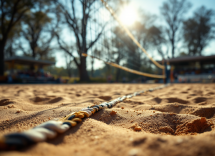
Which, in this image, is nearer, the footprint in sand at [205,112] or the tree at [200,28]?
the footprint in sand at [205,112]

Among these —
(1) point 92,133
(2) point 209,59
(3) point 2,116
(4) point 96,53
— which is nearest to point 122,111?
(1) point 92,133

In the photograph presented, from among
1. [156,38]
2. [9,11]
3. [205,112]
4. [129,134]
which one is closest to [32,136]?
[129,134]

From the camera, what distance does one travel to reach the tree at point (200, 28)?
1614 cm

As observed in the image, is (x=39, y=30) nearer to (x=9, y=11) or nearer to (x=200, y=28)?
(x=9, y=11)

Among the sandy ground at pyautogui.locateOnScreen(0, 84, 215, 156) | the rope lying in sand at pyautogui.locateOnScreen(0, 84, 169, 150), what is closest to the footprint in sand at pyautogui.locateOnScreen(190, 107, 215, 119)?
the sandy ground at pyautogui.locateOnScreen(0, 84, 215, 156)

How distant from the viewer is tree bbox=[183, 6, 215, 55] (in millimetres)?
16141

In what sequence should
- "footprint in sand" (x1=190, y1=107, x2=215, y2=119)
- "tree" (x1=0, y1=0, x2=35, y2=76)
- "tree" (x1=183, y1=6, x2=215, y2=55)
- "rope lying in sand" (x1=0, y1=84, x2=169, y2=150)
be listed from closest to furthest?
"rope lying in sand" (x1=0, y1=84, x2=169, y2=150)
"footprint in sand" (x1=190, y1=107, x2=215, y2=119)
"tree" (x1=0, y1=0, x2=35, y2=76)
"tree" (x1=183, y1=6, x2=215, y2=55)

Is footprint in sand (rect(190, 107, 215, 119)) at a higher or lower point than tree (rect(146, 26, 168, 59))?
lower

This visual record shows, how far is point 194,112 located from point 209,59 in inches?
663

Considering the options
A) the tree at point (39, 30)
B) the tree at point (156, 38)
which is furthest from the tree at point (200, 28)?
the tree at point (39, 30)

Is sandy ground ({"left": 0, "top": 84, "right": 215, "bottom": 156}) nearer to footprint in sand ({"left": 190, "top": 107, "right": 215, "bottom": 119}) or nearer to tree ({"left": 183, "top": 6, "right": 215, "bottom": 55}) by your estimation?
footprint in sand ({"left": 190, "top": 107, "right": 215, "bottom": 119})

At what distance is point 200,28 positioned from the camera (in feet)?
53.4

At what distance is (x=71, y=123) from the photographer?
2.64ft

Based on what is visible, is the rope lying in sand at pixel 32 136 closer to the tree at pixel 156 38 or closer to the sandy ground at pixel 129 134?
the sandy ground at pixel 129 134
